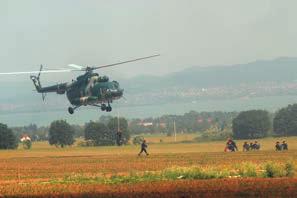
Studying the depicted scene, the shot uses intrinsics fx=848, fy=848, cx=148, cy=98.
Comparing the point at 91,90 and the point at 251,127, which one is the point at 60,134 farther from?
the point at 91,90

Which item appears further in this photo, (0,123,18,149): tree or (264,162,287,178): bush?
(0,123,18,149): tree

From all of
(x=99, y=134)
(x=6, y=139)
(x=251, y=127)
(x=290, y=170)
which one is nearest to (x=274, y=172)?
(x=290, y=170)

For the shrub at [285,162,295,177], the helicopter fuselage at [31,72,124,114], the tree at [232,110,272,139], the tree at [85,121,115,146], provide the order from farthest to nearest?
the tree at [232,110,272,139]
the tree at [85,121,115,146]
the helicopter fuselage at [31,72,124,114]
the shrub at [285,162,295,177]

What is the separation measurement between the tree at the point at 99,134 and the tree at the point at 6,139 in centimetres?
1440

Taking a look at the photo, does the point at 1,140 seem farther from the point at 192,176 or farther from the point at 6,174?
the point at 192,176

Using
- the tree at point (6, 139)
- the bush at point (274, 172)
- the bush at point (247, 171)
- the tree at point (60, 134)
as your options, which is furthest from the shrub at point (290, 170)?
the tree at point (60, 134)

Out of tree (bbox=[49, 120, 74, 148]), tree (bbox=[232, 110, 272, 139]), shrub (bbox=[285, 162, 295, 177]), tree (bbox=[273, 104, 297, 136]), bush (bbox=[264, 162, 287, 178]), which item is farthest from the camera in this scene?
tree (bbox=[273, 104, 297, 136])

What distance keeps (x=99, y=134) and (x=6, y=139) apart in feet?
71.4

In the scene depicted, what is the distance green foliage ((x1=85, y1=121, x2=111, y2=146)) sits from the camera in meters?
140

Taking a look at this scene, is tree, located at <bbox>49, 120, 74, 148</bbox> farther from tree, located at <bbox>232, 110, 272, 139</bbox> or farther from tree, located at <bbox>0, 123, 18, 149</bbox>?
tree, located at <bbox>232, 110, 272, 139</bbox>

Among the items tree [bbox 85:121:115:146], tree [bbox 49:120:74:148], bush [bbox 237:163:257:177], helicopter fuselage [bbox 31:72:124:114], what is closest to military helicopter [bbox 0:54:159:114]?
helicopter fuselage [bbox 31:72:124:114]

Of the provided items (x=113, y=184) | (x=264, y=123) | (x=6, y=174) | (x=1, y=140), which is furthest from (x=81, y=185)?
(x=264, y=123)

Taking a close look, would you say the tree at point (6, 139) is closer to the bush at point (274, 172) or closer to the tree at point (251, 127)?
the tree at point (251, 127)

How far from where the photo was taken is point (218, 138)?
146 metres
